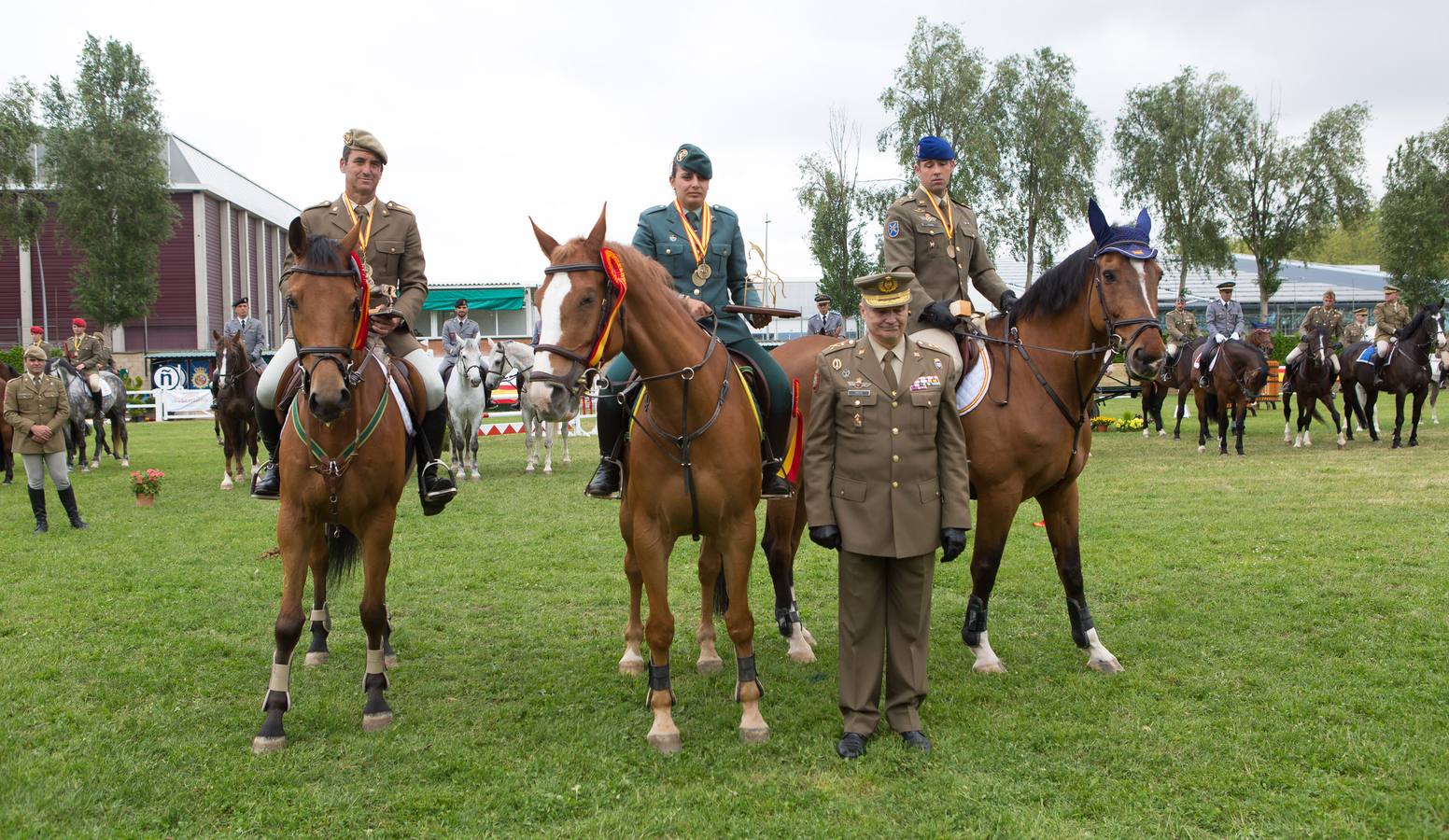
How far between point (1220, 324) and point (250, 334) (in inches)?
710

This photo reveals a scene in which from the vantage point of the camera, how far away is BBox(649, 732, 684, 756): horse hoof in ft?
16.2

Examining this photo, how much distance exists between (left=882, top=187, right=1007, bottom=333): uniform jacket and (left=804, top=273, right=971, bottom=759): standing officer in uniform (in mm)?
1556

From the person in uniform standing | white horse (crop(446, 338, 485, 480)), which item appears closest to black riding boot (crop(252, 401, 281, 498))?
the person in uniform standing

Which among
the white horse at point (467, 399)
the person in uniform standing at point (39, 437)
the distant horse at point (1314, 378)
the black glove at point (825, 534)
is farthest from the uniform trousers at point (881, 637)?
the distant horse at point (1314, 378)

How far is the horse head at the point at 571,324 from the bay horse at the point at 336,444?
3.52 feet

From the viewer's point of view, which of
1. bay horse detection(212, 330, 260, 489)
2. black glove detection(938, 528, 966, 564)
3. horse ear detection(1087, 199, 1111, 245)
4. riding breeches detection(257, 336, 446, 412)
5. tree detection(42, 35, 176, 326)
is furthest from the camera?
tree detection(42, 35, 176, 326)

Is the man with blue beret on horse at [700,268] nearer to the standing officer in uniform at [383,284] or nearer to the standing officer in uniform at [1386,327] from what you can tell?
the standing officer in uniform at [383,284]

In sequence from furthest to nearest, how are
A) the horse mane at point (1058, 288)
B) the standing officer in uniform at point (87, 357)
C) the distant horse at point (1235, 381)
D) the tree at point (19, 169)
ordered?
the tree at point (19, 169) → the standing officer in uniform at point (87, 357) → the distant horse at point (1235, 381) → the horse mane at point (1058, 288)

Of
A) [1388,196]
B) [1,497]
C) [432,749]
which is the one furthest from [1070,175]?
[432,749]

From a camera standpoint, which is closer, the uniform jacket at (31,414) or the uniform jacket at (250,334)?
the uniform jacket at (31,414)

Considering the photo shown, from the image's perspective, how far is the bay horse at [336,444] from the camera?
4766 millimetres

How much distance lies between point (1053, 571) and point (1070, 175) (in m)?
37.3

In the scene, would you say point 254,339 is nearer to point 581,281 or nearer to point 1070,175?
point 581,281

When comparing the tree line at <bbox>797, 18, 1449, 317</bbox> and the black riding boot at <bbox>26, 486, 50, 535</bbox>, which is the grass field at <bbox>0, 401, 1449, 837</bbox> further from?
the tree line at <bbox>797, 18, 1449, 317</bbox>
